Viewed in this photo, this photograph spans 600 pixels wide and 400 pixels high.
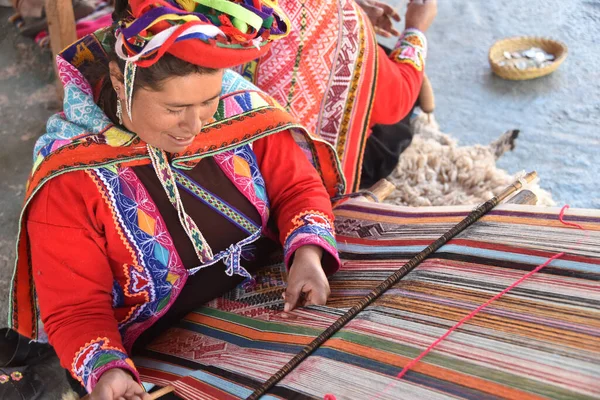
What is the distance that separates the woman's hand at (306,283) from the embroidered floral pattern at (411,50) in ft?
3.45

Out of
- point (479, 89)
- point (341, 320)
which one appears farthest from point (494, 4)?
point (341, 320)

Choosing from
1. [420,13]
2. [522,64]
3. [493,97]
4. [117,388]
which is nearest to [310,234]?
[117,388]

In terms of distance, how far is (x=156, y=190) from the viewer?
1.50m

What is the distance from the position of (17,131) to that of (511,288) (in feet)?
8.57

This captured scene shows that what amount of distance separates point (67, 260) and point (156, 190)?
0.26 meters

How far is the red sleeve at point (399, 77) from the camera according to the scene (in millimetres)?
2189

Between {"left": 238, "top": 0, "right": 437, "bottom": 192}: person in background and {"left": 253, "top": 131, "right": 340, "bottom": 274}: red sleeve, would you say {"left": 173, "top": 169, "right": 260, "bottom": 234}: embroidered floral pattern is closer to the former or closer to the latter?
{"left": 253, "top": 131, "right": 340, "bottom": 274}: red sleeve

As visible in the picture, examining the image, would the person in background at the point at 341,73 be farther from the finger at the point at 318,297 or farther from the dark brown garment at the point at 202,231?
the finger at the point at 318,297

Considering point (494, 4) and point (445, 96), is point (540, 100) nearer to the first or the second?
point (445, 96)

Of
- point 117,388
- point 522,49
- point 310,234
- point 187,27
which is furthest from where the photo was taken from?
point 522,49

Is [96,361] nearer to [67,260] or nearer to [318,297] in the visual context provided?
[67,260]

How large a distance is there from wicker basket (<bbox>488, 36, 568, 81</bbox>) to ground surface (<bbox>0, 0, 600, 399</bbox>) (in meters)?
0.06

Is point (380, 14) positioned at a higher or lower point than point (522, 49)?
higher

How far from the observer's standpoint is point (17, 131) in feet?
10.0
